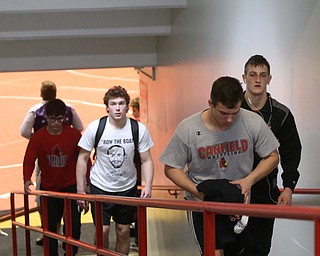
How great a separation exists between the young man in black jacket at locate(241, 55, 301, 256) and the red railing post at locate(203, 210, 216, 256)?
960 millimetres

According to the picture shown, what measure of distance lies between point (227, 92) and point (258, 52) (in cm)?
174

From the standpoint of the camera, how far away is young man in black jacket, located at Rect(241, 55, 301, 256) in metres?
4.30

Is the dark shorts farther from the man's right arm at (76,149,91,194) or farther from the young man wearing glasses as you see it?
the young man wearing glasses

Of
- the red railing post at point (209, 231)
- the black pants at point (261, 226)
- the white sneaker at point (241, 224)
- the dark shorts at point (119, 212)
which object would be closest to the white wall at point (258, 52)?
the black pants at point (261, 226)

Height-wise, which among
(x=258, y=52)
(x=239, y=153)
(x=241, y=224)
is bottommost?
(x=241, y=224)

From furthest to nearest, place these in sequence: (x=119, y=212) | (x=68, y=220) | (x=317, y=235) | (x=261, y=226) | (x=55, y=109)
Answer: (x=55, y=109) < (x=119, y=212) < (x=68, y=220) < (x=261, y=226) < (x=317, y=235)

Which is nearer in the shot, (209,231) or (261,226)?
(209,231)

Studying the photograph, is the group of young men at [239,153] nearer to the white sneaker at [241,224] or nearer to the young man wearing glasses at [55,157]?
the white sneaker at [241,224]

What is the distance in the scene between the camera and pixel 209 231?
10.7ft

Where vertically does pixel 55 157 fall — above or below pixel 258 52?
below

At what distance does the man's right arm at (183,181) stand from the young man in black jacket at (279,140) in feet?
1.47

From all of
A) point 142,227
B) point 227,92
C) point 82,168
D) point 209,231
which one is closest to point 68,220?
point 82,168

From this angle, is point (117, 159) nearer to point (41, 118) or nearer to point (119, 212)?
point (119, 212)

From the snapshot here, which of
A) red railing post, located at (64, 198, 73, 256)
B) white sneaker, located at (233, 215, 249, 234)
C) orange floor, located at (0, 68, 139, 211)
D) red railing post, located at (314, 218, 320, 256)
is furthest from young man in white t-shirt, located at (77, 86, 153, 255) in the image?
orange floor, located at (0, 68, 139, 211)
